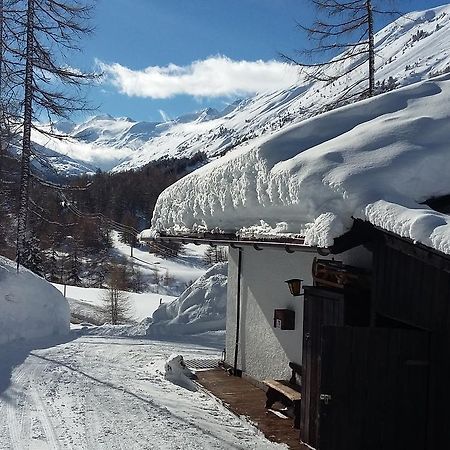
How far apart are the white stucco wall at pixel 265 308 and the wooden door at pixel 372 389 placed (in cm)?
181

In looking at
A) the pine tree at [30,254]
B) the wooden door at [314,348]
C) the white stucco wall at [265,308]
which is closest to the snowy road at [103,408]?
the wooden door at [314,348]

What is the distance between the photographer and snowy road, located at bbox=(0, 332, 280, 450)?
6395mm

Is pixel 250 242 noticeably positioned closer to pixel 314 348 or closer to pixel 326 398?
pixel 314 348

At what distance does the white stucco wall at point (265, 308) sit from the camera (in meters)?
8.28

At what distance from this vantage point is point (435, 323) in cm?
529

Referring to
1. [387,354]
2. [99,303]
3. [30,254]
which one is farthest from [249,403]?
[99,303]

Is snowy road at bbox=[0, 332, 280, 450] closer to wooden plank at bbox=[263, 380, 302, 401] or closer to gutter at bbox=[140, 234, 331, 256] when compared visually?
wooden plank at bbox=[263, 380, 302, 401]

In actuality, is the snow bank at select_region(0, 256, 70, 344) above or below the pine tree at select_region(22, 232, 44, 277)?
below

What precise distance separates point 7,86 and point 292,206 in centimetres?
1264

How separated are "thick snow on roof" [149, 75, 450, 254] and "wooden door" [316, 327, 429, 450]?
1.02 m

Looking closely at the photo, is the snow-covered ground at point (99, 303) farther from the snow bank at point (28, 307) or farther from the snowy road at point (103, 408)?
the snowy road at point (103, 408)

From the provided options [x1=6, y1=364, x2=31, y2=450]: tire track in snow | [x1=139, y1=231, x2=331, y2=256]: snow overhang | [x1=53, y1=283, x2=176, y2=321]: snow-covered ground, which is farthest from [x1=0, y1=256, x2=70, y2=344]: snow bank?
[x1=53, y1=283, x2=176, y2=321]: snow-covered ground

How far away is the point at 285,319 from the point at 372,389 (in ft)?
9.40

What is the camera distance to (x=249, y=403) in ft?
27.1
